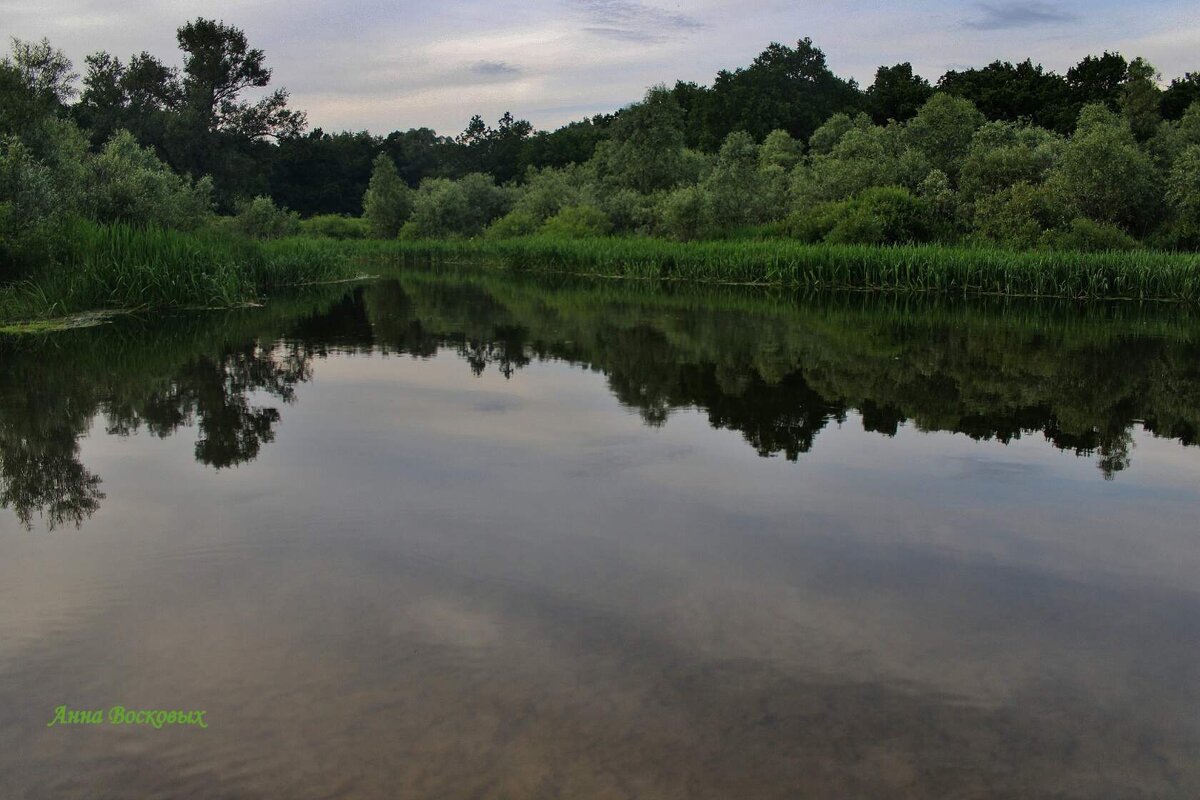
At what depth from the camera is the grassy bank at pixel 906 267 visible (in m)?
27.6

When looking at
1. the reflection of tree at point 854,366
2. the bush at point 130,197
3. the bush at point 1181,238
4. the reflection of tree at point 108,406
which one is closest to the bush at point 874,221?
the bush at point 1181,238

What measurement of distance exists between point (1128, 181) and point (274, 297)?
101 ft

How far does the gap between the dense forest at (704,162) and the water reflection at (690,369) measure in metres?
6.04

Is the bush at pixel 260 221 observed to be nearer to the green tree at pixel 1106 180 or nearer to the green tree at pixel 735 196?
the green tree at pixel 735 196

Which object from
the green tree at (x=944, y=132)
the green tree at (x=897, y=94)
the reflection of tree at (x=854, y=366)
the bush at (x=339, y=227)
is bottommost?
the reflection of tree at (x=854, y=366)

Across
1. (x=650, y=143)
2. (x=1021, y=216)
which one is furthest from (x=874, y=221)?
(x=650, y=143)

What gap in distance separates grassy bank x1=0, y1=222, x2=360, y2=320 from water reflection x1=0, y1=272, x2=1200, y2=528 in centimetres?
164

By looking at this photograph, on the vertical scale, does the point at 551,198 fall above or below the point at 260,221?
above

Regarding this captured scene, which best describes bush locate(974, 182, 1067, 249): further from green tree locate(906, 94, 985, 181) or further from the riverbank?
green tree locate(906, 94, 985, 181)

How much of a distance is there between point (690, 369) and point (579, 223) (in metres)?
34.5

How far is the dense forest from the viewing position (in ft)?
84.4

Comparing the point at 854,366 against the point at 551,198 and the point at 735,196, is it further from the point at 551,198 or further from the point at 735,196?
the point at 551,198

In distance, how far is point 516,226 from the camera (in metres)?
55.3

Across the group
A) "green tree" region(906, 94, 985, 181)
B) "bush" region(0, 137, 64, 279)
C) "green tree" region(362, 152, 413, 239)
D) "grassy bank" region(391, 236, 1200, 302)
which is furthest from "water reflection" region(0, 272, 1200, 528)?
"green tree" region(362, 152, 413, 239)
